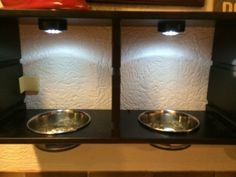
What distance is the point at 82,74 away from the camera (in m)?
0.91

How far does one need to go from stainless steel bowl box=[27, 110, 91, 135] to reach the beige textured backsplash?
1.8 inches

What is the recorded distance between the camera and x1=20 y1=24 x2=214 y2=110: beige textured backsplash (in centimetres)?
88

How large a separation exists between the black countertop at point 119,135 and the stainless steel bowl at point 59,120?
5cm

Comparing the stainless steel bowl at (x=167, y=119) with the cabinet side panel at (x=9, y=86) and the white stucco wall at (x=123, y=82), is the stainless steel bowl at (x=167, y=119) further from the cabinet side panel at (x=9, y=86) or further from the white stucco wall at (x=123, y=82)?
the cabinet side panel at (x=9, y=86)

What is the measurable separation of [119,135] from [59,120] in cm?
30

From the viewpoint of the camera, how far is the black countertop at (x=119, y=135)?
675 millimetres

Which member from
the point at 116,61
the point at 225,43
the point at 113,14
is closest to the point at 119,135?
the point at 116,61

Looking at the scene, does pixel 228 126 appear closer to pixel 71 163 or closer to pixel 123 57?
pixel 123 57

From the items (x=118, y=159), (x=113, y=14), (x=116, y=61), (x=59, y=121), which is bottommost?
(x=118, y=159)

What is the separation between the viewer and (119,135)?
2.28 ft

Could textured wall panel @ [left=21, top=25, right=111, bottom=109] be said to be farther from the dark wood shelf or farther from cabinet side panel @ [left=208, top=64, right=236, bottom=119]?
cabinet side panel @ [left=208, top=64, right=236, bottom=119]

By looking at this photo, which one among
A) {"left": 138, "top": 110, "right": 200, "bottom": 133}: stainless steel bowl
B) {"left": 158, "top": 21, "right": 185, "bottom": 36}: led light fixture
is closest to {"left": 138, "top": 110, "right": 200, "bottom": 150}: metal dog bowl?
{"left": 138, "top": 110, "right": 200, "bottom": 133}: stainless steel bowl

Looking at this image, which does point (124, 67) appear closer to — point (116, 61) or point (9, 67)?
point (116, 61)

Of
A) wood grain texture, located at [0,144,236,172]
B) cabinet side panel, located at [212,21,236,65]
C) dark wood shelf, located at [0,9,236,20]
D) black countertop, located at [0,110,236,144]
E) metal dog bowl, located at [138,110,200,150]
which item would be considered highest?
dark wood shelf, located at [0,9,236,20]
